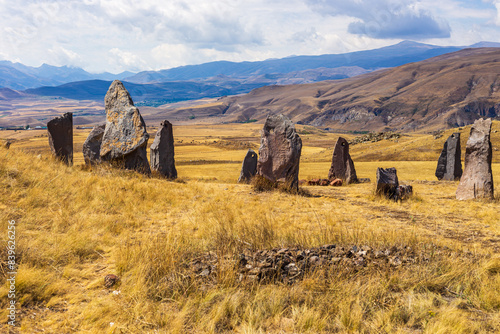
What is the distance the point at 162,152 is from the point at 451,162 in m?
15.4

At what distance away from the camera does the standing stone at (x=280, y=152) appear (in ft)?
41.9

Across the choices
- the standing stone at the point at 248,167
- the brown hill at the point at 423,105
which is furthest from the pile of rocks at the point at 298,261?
the brown hill at the point at 423,105

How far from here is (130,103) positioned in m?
15.3

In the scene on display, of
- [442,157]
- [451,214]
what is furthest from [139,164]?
[442,157]

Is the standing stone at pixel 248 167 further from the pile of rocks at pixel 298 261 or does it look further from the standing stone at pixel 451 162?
the pile of rocks at pixel 298 261

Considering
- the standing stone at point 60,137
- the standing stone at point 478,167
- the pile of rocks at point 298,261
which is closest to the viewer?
the pile of rocks at point 298,261

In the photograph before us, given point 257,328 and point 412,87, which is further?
point 412,87

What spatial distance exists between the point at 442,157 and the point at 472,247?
1509cm

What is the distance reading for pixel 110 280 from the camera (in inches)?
183

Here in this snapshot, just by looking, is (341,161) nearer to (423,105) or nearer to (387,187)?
(387,187)

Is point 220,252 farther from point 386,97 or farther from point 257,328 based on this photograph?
point 386,97

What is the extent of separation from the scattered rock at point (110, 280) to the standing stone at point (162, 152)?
462 inches

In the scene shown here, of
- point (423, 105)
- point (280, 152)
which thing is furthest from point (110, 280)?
point (423, 105)

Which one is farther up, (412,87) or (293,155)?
(412,87)
